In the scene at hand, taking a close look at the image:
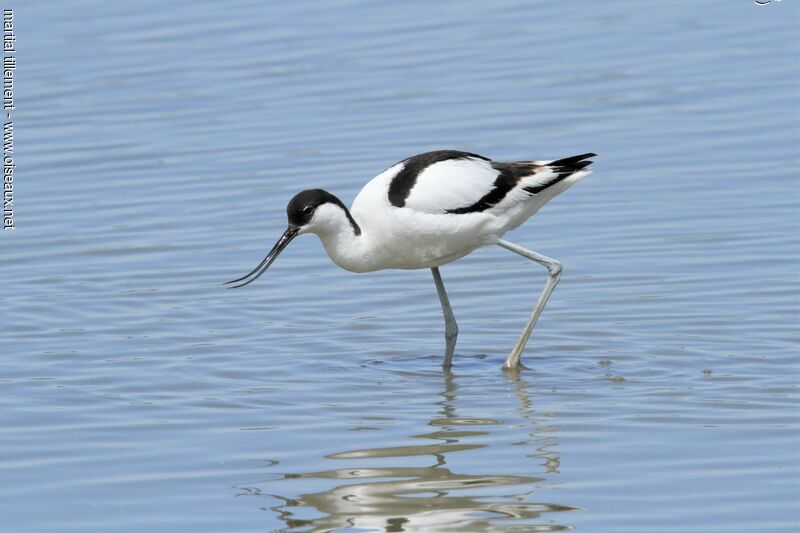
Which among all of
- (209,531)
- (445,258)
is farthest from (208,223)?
(209,531)

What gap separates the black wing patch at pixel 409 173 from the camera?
850 centimetres

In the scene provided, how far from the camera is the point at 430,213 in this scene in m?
8.54

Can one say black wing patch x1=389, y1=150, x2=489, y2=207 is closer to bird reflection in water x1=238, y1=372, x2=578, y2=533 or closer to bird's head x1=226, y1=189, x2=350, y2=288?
bird's head x1=226, y1=189, x2=350, y2=288

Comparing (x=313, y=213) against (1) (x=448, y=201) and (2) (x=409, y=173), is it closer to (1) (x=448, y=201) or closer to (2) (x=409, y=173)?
(2) (x=409, y=173)

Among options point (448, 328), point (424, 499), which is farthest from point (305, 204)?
point (424, 499)

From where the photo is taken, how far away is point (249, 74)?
1631 centimetres

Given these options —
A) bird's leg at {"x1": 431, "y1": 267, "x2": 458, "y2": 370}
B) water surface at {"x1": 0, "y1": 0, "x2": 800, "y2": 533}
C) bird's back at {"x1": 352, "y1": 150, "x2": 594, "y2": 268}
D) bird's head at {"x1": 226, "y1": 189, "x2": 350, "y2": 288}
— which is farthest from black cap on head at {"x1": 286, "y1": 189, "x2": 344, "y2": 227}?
bird's leg at {"x1": 431, "y1": 267, "x2": 458, "y2": 370}

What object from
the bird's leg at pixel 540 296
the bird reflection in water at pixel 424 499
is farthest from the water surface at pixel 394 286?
the bird's leg at pixel 540 296

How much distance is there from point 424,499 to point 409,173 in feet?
8.84

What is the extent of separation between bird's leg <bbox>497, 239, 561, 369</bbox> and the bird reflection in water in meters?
1.41

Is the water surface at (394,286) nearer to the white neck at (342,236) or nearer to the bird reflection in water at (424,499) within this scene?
the bird reflection in water at (424,499)

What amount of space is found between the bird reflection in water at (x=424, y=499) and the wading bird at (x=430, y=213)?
65.6 inches

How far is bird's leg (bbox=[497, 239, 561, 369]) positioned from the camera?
8578 millimetres

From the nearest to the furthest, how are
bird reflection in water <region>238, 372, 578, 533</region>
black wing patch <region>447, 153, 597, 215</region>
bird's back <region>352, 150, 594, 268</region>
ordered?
bird reflection in water <region>238, 372, 578, 533</region>
bird's back <region>352, 150, 594, 268</region>
black wing patch <region>447, 153, 597, 215</region>
